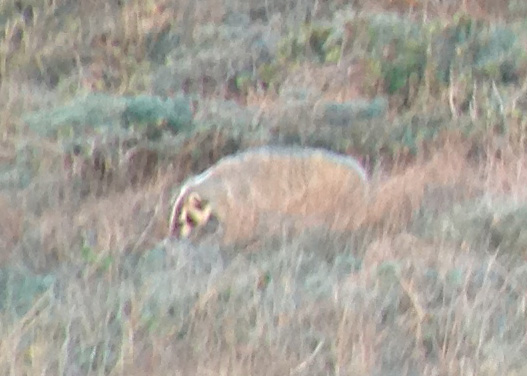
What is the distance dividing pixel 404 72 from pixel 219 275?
7.25 feet

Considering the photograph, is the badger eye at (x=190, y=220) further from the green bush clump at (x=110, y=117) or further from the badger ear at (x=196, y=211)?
the green bush clump at (x=110, y=117)

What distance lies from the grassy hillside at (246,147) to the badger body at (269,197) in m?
0.09

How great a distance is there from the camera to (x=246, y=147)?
4117 mm

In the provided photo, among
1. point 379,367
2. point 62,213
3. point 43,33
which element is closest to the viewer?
point 379,367

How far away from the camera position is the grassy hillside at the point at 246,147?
105 inches

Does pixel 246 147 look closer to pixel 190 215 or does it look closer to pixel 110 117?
pixel 110 117

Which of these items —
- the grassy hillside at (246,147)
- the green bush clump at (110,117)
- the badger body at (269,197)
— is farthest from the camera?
the green bush clump at (110,117)

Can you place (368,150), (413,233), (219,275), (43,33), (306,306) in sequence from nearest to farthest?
(306,306) < (219,275) < (413,233) < (368,150) < (43,33)

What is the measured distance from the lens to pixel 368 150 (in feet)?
13.6

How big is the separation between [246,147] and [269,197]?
65 centimetres

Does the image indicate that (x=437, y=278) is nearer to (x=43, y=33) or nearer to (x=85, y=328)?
(x=85, y=328)

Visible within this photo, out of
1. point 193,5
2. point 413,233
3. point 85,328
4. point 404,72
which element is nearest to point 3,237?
point 85,328

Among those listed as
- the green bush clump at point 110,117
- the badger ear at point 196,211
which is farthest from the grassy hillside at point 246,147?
the badger ear at point 196,211

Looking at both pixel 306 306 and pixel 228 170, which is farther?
pixel 228 170
